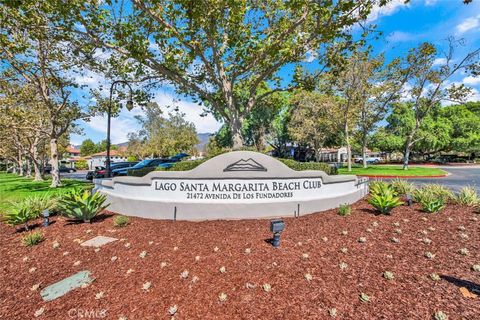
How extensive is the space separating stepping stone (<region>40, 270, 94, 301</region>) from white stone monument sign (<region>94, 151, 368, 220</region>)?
8.40ft

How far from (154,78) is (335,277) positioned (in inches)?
444

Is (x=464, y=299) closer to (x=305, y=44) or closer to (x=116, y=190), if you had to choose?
(x=116, y=190)

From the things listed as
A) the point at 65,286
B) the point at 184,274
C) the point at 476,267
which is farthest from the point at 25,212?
the point at 476,267

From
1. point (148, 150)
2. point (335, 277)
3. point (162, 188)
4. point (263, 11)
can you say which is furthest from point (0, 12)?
point (148, 150)

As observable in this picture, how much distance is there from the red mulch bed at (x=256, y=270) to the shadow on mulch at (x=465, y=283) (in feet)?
0.14

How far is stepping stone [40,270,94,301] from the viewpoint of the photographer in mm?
3451

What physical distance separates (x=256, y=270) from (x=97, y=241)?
11.7 feet

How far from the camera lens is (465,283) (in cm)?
332

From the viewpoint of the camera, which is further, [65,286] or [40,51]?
[40,51]

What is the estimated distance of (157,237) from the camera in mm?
5145

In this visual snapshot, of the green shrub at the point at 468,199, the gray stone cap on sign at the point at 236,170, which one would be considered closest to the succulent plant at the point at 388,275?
the gray stone cap on sign at the point at 236,170

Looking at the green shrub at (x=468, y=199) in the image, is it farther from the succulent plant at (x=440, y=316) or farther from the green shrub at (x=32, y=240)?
the green shrub at (x=32, y=240)

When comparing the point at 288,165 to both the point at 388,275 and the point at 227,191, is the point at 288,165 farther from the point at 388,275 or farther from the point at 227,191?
the point at 388,275

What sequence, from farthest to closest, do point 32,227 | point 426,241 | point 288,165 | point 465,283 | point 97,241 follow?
point 288,165 < point 32,227 < point 97,241 < point 426,241 < point 465,283
